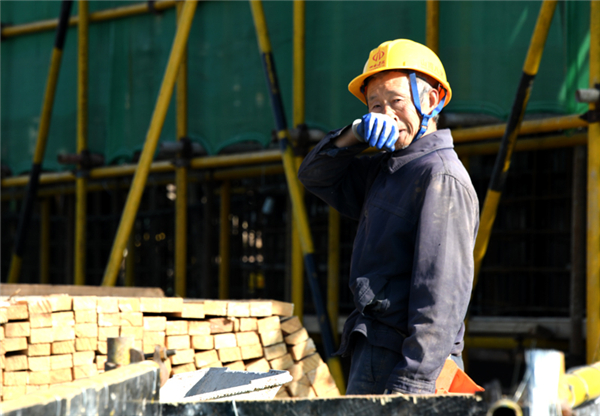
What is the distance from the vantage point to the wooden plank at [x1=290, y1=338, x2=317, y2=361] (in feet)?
16.6

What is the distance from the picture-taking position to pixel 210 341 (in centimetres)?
482

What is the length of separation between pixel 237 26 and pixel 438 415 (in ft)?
21.8

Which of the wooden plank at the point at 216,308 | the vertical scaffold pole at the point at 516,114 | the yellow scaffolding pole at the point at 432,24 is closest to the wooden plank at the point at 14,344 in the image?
the wooden plank at the point at 216,308

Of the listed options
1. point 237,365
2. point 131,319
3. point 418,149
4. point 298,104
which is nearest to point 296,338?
point 237,365

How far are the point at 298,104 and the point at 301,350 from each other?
272cm

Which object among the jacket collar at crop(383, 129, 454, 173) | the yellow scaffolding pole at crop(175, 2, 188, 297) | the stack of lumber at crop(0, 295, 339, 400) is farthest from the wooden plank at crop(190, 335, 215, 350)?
the yellow scaffolding pole at crop(175, 2, 188, 297)

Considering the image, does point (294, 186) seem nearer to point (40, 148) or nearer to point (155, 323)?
point (155, 323)

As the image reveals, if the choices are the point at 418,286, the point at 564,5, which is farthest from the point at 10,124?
the point at 418,286

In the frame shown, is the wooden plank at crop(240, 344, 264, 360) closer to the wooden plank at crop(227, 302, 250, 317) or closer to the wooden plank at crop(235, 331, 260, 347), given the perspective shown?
the wooden plank at crop(235, 331, 260, 347)

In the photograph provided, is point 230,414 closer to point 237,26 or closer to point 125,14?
point 237,26

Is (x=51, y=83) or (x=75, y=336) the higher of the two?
(x=51, y=83)

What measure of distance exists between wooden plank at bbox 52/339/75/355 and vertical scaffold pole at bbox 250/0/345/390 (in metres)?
2.48

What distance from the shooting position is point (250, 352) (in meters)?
4.88

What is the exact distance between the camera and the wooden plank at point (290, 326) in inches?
202
